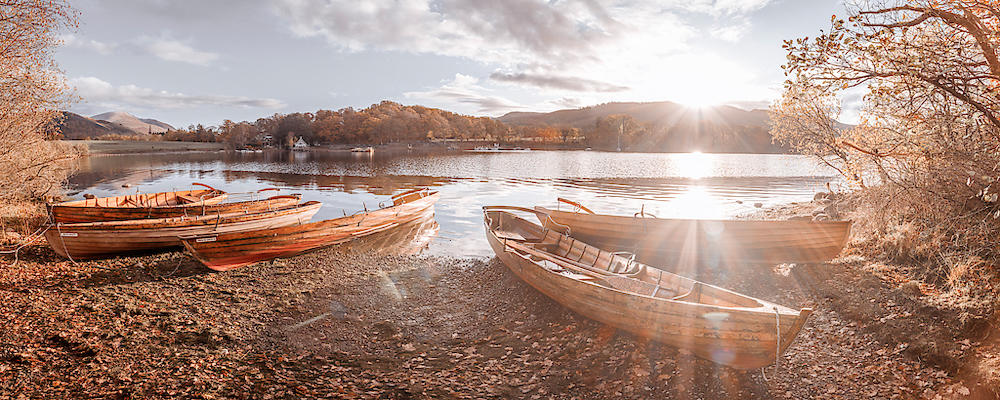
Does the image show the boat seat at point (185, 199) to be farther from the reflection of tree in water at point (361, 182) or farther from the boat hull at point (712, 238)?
the boat hull at point (712, 238)

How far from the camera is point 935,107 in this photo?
383 inches

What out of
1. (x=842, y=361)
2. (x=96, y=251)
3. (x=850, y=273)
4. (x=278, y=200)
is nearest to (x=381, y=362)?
(x=842, y=361)

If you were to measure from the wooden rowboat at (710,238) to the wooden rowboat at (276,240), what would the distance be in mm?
6922

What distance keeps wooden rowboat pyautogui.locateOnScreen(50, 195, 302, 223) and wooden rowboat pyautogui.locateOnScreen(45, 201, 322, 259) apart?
1890mm

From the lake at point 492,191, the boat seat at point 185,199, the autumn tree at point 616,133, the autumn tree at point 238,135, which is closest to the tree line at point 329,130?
the autumn tree at point 238,135

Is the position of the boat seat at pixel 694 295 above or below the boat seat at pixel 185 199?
below

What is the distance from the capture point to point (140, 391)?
6383mm

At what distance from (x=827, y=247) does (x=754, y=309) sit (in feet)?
28.1

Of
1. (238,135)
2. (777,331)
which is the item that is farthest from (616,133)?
(777,331)

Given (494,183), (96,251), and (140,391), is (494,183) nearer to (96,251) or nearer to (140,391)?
(96,251)

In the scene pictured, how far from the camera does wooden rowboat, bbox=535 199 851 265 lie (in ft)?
43.6

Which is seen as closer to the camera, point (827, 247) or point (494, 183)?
point (827, 247)

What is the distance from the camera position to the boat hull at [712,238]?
13.3 meters

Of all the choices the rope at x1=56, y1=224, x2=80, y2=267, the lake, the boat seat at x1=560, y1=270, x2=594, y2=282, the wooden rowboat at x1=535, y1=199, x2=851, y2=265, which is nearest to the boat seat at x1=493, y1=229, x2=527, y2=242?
the lake
